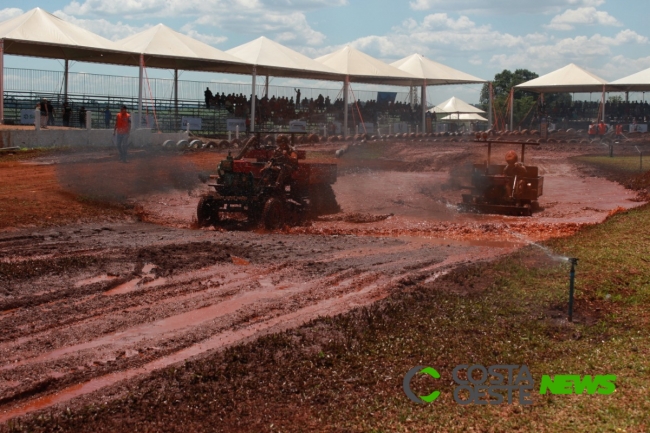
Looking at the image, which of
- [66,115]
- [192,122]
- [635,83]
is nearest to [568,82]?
[635,83]

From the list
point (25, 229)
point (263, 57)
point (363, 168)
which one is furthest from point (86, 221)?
point (263, 57)

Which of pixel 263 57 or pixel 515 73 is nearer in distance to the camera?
pixel 263 57

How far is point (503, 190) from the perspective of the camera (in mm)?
18797

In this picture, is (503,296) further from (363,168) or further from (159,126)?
(159,126)

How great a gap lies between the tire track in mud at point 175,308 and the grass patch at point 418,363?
564 millimetres

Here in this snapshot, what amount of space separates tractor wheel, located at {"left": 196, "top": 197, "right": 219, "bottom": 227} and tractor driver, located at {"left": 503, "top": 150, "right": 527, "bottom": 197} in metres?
7.10

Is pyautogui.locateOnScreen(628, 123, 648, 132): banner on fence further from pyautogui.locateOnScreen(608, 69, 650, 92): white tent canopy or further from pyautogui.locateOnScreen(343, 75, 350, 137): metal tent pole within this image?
pyautogui.locateOnScreen(343, 75, 350, 137): metal tent pole

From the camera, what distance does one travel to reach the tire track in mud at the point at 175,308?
6820mm

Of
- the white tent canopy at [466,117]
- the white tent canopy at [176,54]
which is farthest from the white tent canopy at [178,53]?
the white tent canopy at [466,117]

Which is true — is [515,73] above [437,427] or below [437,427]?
above

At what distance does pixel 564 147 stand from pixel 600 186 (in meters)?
15.1

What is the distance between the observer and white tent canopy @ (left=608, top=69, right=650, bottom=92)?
44625 millimetres

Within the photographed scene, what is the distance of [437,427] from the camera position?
5.47 m

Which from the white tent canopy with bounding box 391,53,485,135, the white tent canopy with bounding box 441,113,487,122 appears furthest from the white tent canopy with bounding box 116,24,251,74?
the white tent canopy with bounding box 441,113,487,122
